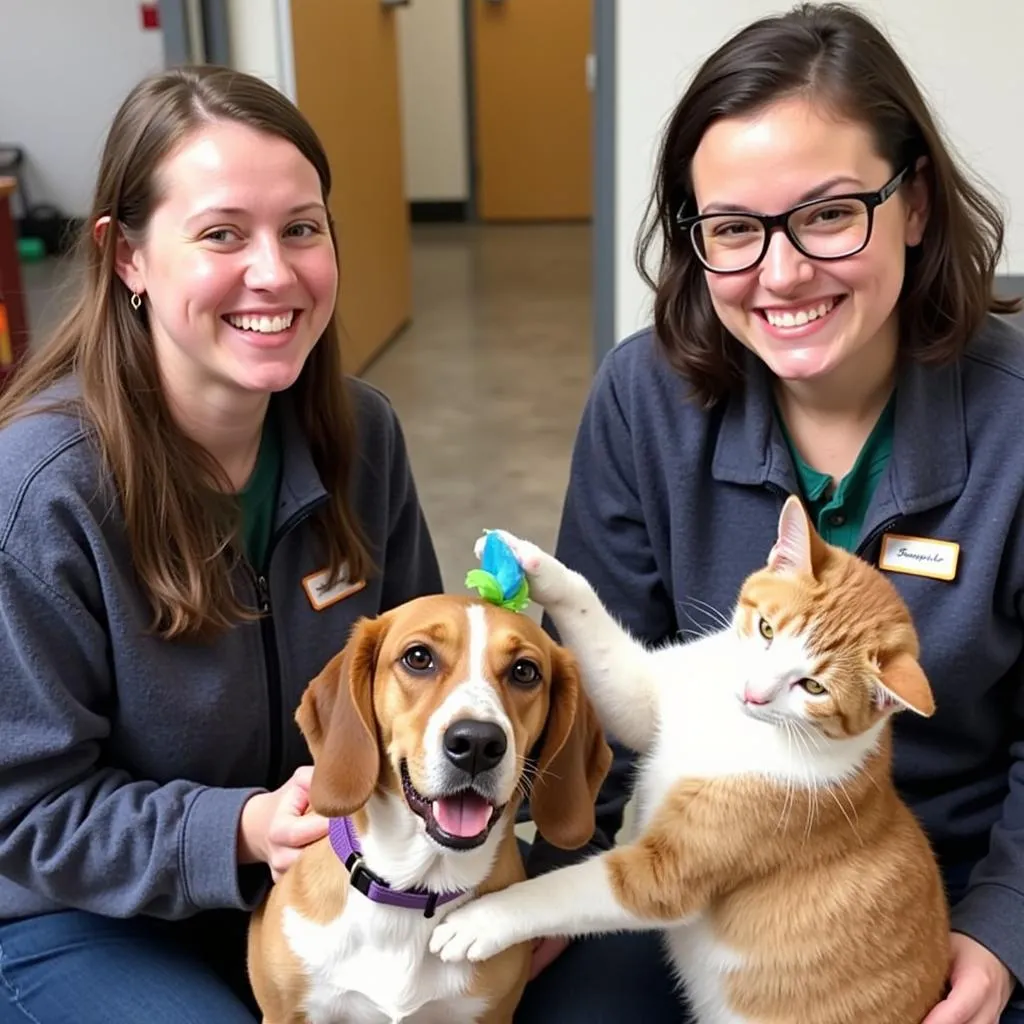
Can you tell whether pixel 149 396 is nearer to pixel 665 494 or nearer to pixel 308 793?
pixel 308 793

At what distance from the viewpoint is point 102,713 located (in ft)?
4.88

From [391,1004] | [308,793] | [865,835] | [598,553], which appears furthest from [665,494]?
[391,1004]

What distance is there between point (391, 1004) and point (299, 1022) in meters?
0.13

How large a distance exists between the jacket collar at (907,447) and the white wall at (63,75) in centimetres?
748

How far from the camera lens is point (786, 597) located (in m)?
1.33

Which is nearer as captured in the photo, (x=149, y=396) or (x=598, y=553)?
(x=149, y=396)

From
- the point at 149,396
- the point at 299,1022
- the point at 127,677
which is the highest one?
the point at 149,396

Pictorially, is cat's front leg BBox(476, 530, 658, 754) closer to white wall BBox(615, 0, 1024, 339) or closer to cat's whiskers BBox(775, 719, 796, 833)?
cat's whiskers BBox(775, 719, 796, 833)

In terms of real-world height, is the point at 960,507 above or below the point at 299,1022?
above

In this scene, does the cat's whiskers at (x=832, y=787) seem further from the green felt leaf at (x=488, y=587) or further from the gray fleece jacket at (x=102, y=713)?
the gray fleece jacket at (x=102, y=713)

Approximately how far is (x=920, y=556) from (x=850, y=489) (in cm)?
12

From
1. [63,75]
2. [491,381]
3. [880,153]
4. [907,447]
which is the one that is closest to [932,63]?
[880,153]

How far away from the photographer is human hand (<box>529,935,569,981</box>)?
5.07ft

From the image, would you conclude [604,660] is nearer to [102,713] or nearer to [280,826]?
[280,826]
